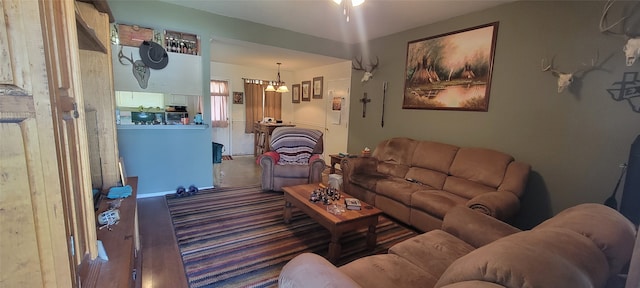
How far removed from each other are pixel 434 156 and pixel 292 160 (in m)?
2.02

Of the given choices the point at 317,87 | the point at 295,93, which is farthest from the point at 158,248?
the point at 295,93

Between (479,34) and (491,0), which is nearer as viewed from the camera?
(491,0)

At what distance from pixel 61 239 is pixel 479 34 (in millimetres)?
4009

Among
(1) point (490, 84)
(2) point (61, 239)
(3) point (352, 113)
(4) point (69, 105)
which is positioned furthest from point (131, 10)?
(1) point (490, 84)

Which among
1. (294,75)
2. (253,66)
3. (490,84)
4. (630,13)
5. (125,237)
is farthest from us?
(294,75)

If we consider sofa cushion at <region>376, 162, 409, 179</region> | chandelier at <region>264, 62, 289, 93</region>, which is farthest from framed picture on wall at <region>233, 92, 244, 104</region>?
sofa cushion at <region>376, 162, 409, 179</region>

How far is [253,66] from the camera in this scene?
661cm

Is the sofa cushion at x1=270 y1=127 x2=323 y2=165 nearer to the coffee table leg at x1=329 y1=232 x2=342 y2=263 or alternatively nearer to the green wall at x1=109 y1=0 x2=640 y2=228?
the green wall at x1=109 y1=0 x2=640 y2=228

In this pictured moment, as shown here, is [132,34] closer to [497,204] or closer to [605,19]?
[497,204]

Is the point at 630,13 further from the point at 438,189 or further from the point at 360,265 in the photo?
the point at 360,265

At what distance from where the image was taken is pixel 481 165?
2859 millimetres

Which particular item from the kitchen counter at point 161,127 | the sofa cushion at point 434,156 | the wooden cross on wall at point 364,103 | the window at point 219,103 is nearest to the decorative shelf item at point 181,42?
the kitchen counter at point 161,127

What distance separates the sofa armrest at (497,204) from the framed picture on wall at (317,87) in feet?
14.8

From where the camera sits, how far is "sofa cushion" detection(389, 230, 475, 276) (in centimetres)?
152
